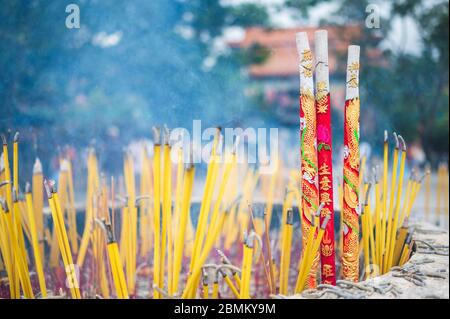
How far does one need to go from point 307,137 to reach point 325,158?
69 mm

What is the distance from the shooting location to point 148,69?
7.63ft

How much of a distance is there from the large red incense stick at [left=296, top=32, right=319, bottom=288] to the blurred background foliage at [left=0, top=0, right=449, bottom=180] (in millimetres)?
721

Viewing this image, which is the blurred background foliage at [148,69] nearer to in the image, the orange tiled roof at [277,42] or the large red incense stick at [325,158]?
the orange tiled roof at [277,42]

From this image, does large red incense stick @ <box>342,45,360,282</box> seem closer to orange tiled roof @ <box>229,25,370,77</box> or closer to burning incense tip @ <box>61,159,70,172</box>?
burning incense tip @ <box>61,159,70,172</box>

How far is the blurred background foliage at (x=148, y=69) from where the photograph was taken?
6.36 ft

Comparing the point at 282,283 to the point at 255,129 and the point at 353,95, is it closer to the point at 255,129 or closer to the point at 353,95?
the point at 353,95

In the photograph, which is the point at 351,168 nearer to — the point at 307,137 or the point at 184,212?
the point at 307,137

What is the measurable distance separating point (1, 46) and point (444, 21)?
2.78 metres

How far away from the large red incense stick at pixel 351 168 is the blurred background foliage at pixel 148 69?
0.76 metres
